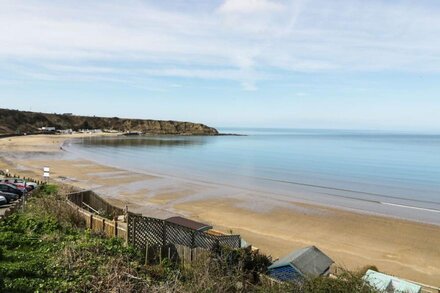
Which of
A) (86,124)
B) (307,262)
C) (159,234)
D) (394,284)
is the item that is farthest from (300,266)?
(86,124)

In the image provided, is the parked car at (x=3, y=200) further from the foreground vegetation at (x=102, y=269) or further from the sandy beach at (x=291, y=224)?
the foreground vegetation at (x=102, y=269)

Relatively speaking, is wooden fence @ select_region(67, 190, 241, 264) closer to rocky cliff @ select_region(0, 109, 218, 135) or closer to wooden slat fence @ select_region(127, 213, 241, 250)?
wooden slat fence @ select_region(127, 213, 241, 250)

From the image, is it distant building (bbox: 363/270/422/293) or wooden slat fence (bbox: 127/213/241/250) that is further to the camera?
distant building (bbox: 363/270/422/293)

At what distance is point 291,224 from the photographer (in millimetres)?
25438

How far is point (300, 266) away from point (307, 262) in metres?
0.53

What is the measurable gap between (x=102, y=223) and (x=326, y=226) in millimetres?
16497

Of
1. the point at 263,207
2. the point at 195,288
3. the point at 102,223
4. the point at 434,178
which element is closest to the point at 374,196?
the point at 263,207

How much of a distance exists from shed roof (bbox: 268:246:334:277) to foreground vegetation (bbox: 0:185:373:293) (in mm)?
756

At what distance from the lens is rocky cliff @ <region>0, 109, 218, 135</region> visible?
443 feet

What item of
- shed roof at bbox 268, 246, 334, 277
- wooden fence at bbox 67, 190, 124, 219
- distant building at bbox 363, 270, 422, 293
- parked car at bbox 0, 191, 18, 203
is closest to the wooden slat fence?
shed roof at bbox 268, 246, 334, 277

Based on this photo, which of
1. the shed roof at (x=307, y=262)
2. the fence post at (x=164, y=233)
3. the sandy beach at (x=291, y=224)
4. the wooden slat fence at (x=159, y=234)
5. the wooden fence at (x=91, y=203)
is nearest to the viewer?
the wooden slat fence at (x=159, y=234)

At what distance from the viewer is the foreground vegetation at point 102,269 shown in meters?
7.46

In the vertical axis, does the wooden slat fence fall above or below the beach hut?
above

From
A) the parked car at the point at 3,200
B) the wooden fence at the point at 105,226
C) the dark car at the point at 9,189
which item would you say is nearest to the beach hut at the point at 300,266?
the wooden fence at the point at 105,226
